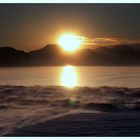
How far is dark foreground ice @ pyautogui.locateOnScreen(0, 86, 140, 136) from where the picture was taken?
2.44 metres

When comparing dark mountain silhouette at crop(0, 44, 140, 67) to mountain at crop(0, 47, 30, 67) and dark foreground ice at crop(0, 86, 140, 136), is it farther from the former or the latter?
dark foreground ice at crop(0, 86, 140, 136)

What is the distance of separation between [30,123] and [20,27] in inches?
28.1

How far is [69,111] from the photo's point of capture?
8.32 ft

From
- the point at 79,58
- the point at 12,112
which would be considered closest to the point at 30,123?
the point at 12,112

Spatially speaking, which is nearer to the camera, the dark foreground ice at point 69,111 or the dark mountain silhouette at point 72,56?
the dark foreground ice at point 69,111

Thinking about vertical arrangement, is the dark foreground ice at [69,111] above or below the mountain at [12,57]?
below

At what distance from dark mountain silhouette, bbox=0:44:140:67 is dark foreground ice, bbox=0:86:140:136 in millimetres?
183

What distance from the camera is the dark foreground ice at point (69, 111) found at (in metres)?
2.44

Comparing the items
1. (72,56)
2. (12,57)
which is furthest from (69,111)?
(12,57)

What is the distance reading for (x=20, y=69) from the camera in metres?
2.60

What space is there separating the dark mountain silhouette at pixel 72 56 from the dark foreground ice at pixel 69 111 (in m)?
0.18

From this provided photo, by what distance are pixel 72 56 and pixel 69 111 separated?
38 centimetres

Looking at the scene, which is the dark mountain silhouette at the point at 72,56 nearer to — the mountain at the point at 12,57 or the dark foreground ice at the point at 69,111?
the mountain at the point at 12,57

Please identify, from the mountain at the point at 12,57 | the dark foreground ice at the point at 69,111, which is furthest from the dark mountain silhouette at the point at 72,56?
the dark foreground ice at the point at 69,111
